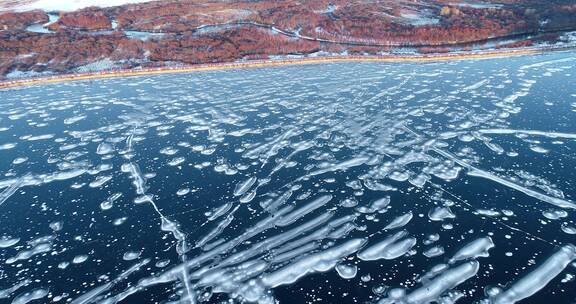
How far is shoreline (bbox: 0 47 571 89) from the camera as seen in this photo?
555 inches

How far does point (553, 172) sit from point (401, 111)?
144 inches

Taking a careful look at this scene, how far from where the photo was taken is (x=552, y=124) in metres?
8.48

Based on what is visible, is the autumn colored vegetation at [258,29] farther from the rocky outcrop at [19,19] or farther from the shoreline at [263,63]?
the shoreline at [263,63]

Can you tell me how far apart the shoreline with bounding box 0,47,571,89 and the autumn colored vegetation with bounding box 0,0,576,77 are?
106 cm

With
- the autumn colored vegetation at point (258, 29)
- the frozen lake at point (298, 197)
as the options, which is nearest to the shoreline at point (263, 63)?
the autumn colored vegetation at point (258, 29)

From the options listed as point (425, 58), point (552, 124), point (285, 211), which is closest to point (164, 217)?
point (285, 211)

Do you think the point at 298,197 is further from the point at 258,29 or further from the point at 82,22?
the point at 82,22

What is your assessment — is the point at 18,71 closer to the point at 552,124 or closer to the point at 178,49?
the point at 178,49

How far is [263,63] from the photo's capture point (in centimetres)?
1537

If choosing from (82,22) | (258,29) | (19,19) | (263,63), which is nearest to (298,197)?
(263,63)

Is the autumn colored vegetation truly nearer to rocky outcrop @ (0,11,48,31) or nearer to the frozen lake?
rocky outcrop @ (0,11,48,31)

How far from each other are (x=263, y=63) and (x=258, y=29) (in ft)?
17.4

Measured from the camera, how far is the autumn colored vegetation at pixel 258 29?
656 inches

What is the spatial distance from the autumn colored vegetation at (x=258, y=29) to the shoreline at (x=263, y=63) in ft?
3.48
